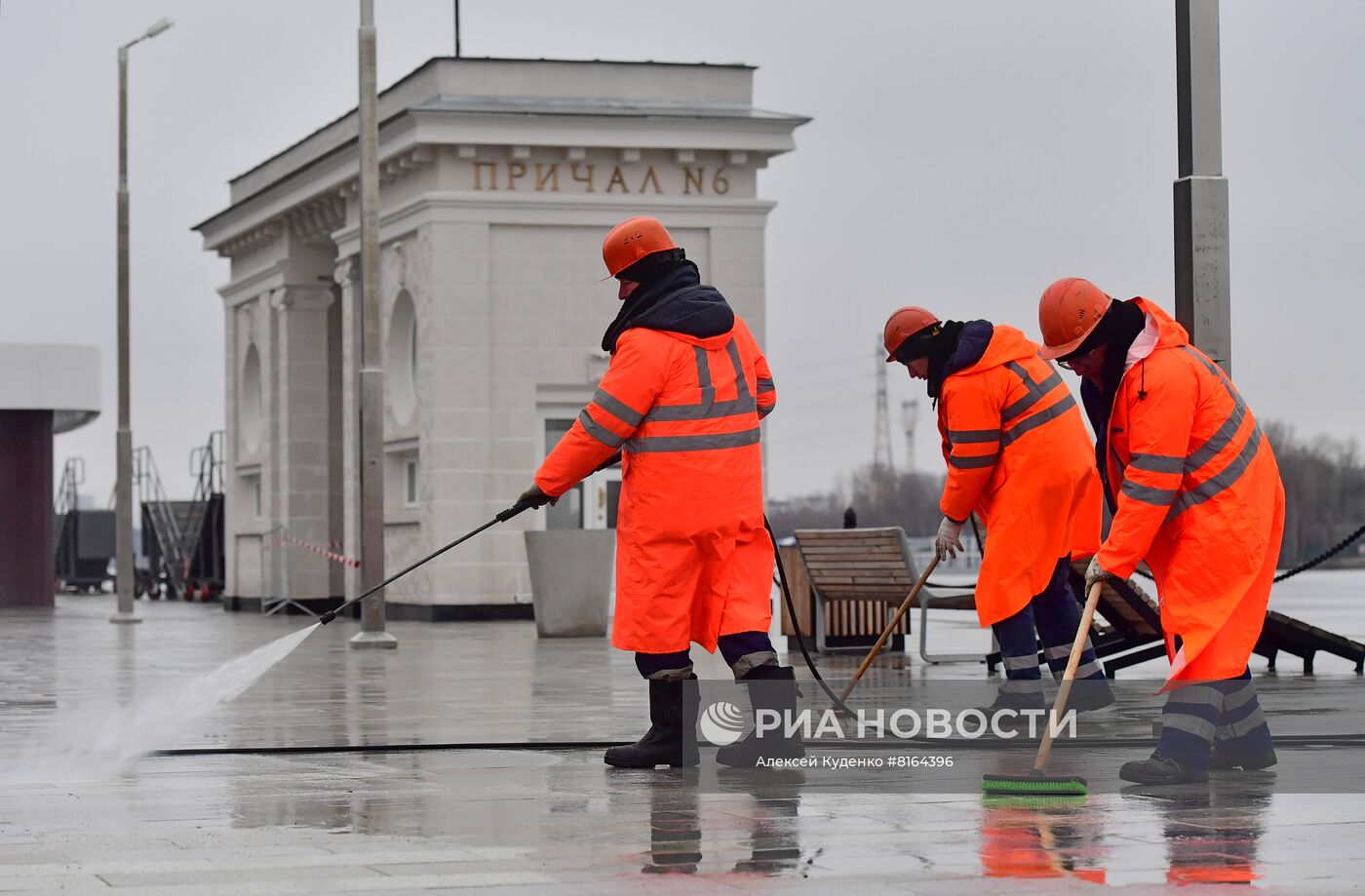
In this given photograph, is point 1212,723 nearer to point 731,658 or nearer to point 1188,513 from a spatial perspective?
point 1188,513

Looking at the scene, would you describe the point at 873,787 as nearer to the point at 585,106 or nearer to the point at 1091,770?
the point at 1091,770

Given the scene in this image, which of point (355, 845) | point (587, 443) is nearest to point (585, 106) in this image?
point (587, 443)

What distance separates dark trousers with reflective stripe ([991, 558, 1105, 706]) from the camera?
1012cm

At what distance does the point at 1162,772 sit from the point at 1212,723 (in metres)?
0.31

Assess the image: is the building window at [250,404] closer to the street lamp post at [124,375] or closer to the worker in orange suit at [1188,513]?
the street lamp post at [124,375]

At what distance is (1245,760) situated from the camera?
8.24 meters

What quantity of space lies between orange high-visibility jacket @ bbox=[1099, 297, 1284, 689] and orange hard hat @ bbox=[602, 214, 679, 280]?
184 centimetres

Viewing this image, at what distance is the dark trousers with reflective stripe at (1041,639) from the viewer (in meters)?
10.1

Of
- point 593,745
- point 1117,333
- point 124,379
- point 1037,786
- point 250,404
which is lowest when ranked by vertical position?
point 593,745

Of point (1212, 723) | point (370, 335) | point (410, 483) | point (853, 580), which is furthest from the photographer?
point (410, 483)

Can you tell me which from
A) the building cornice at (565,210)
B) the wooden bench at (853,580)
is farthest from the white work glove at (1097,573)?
the building cornice at (565,210)

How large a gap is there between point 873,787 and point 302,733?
137 inches

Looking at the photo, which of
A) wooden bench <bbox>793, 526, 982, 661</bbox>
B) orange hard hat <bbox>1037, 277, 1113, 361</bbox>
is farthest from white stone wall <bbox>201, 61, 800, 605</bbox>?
orange hard hat <bbox>1037, 277, 1113, 361</bbox>

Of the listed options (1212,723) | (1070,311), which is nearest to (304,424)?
(1070,311)
